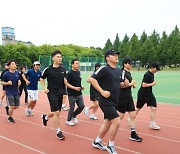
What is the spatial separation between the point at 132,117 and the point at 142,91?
131 cm

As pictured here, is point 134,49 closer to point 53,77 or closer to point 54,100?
point 53,77

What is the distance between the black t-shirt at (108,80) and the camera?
509 centimetres

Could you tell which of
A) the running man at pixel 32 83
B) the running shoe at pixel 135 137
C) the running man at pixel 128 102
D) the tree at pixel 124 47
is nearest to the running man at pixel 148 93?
the running man at pixel 128 102

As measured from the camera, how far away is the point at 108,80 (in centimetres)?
511

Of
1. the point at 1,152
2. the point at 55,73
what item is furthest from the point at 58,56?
the point at 1,152

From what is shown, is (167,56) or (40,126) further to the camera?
(167,56)

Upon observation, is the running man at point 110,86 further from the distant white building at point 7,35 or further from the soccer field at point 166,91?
the distant white building at point 7,35

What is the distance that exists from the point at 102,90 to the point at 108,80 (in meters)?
0.27

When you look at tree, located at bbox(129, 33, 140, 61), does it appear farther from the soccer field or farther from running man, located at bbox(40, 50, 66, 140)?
running man, located at bbox(40, 50, 66, 140)

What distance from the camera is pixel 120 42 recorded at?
9000cm

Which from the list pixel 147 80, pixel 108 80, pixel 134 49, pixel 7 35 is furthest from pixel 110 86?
pixel 7 35

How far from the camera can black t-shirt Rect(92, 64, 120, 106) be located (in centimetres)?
509

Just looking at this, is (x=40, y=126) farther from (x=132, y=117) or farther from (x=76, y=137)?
(x=132, y=117)

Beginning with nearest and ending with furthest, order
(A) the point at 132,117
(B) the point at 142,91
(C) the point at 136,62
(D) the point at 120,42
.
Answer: (A) the point at 132,117 < (B) the point at 142,91 < (C) the point at 136,62 < (D) the point at 120,42
